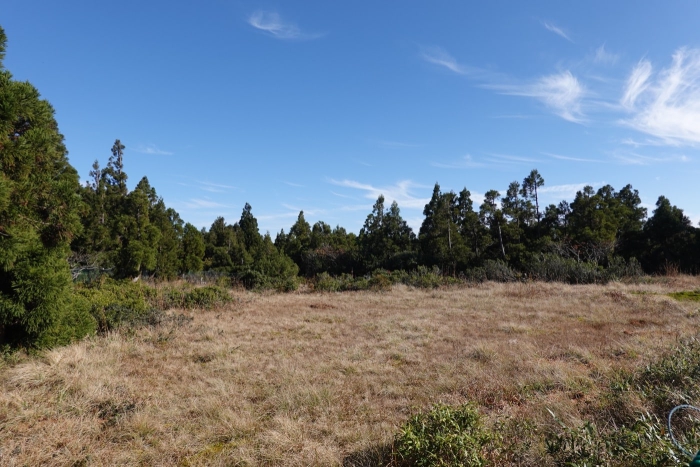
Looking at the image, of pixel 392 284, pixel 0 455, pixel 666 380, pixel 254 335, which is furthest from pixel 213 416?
pixel 392 284

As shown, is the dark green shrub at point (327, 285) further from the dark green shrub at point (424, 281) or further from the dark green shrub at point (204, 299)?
the dark green shrub at point (204, 299)

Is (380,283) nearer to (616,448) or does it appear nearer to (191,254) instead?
(616,448)

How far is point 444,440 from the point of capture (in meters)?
2.53

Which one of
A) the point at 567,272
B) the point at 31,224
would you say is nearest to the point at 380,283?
the point at 567,272

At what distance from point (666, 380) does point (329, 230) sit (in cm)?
3909

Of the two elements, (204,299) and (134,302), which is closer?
(134,302)

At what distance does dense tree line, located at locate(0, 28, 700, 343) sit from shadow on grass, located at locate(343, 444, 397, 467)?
4.67 meters

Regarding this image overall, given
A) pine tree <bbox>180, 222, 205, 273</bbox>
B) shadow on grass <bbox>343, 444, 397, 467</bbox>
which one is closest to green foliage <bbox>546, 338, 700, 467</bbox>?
shadow on grass <bbox>343, 444, 397, 467</bbox>

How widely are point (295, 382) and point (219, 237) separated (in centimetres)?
3491

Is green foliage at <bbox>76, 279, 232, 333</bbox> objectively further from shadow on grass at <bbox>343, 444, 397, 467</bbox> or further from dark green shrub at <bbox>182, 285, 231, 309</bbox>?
shadow on grass at <bbox>343, 444, 397, 467</bbox>

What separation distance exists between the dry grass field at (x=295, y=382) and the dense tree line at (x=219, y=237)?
4.48 feet

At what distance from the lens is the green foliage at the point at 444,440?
2514mm

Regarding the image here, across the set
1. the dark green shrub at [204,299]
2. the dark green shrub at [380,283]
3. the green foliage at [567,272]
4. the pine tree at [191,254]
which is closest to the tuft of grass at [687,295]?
the green foliage at [567,272]

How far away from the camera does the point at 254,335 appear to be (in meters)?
7.93
